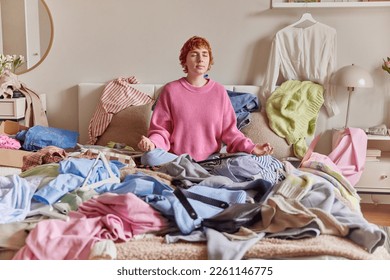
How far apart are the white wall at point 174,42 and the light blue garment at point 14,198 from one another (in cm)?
163

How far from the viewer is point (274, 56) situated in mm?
2812

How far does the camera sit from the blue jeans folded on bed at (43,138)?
8.62 ft

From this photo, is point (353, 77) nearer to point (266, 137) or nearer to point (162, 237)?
point (266, 137)

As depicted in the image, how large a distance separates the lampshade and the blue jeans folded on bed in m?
1.66

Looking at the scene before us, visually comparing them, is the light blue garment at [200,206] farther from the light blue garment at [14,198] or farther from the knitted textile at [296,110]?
the knitted textile at [296,110]

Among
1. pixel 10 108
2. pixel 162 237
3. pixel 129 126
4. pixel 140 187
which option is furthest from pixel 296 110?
pixel 10 108

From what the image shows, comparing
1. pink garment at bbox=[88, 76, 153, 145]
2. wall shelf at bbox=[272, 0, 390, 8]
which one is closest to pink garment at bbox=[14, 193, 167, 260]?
pink garment at bbox=[88, 76, 153, 145]

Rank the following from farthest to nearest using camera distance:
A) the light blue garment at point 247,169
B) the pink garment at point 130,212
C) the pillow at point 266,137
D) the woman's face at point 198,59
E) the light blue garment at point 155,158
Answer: the pillow at point 266,137 < the woman's face at point 198,59 < the light blue garment at point 155,158 < the light blue garment at point 247,169 < the pink garment at point 130,212

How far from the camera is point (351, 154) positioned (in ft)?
8.47

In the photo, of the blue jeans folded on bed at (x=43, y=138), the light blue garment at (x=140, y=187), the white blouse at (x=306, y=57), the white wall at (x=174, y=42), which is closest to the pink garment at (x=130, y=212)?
the light blue garment at (x=140, y=187)

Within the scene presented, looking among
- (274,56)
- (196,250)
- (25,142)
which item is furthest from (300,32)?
(196,250)

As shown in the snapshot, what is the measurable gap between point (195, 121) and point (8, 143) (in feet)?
3.67

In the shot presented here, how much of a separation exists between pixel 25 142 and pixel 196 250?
5.93 ft
